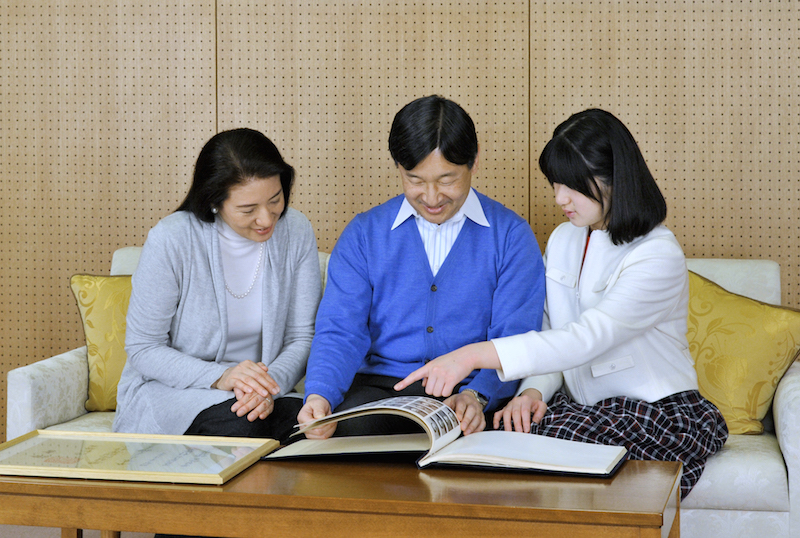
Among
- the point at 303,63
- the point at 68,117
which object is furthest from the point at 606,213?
the point at 68,117

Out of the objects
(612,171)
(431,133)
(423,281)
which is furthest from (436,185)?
(612,171)

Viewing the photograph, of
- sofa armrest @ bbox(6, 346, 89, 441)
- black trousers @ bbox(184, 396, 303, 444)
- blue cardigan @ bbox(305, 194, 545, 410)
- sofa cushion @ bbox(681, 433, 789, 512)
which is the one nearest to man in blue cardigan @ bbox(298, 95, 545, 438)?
blue cardigan @ bbox(305, 194, 545, 410)

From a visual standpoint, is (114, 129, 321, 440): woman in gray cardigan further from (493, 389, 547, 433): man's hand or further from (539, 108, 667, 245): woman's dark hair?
(539, 108, 667, 245): woman's dark hair

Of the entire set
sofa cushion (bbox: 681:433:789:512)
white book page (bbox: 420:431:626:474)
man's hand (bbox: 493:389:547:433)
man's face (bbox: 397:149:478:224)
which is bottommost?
sofa cushion (bbox: 681:433:789:512)

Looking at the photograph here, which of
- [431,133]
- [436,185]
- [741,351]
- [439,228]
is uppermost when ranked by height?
[431,133]

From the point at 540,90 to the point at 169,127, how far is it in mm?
1500

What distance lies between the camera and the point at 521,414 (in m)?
1.73

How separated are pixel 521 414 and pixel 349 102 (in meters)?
1.65

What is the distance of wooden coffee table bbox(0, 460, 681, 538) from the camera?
106cm

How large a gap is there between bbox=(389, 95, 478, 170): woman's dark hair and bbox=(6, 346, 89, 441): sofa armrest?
1241mm

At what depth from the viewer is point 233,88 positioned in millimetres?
2980

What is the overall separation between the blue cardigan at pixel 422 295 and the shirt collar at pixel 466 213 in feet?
0.05

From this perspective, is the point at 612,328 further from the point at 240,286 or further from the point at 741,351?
the point at 240,286

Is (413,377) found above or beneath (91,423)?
above
